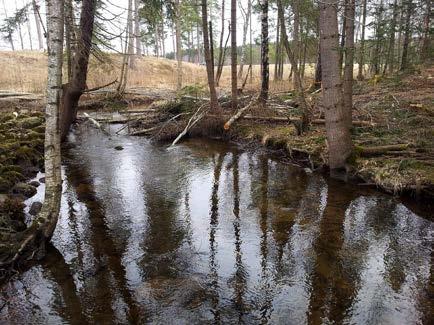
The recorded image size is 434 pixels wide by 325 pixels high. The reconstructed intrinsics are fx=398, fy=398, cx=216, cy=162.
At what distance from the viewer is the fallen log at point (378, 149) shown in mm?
9078

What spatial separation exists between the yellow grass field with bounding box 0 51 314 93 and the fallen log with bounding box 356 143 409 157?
11.5 m

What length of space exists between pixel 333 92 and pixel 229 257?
4.53 meters

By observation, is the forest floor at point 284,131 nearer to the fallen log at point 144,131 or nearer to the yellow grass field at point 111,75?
the fallen log at point 144,131

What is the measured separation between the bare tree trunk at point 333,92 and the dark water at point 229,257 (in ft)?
2.63

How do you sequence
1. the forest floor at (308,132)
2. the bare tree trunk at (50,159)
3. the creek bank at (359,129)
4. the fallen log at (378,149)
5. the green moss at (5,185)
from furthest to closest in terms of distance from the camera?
1. the fallen log at (378,149)
2. the forest floor at (308,132)
3. the creek bank at (359,129)
4. the green moss at (5,185)
5. the bare tree trunk at (50,159)

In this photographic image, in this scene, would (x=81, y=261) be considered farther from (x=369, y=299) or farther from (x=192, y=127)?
(x=192, y=127)

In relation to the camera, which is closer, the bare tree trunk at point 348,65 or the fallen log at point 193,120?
the bare tree trunk at point 348,65

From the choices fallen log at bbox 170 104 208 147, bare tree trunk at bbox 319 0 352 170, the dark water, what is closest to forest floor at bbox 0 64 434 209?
fallen log at bbox 170 104 208 147

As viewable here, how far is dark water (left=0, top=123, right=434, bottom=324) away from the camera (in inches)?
185

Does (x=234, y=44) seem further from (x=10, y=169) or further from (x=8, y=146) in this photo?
Result: (x=10, y=169)

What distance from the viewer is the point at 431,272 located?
5426 millimetres

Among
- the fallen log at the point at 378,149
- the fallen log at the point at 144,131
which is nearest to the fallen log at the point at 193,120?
the fallen log at the point at 144,131

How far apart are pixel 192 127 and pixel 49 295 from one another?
32.6 ft

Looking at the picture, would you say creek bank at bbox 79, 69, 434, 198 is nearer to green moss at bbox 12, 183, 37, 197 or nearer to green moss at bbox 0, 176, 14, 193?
green moss at bbox 12, 183, 37, 197
